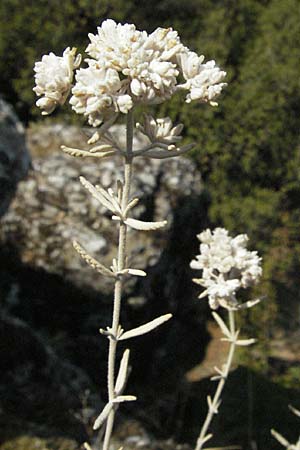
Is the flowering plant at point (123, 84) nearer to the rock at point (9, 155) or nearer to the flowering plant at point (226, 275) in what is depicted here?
the flowering plant at point (226, 275)

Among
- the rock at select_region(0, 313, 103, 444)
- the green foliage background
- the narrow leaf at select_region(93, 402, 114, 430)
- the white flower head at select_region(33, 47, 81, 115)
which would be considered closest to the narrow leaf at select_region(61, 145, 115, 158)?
the white flower head at select_region(33, 47, 81, 115)

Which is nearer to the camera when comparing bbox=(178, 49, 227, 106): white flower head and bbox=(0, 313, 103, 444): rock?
bbox=(178, 49, 227, 106): white flower head

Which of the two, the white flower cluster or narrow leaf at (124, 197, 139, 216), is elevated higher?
narrow leaf at (124, 197, 139, 216)

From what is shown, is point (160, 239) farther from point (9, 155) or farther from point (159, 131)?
point (159, 131)

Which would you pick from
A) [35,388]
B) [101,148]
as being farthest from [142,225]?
[35,388]

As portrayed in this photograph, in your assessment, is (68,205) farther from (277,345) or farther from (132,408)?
(277,345)

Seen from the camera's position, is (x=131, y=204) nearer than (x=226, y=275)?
Yes

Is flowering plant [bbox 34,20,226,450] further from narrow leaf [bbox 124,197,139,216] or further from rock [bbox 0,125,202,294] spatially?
rock [bbox 0,125,202,294]
